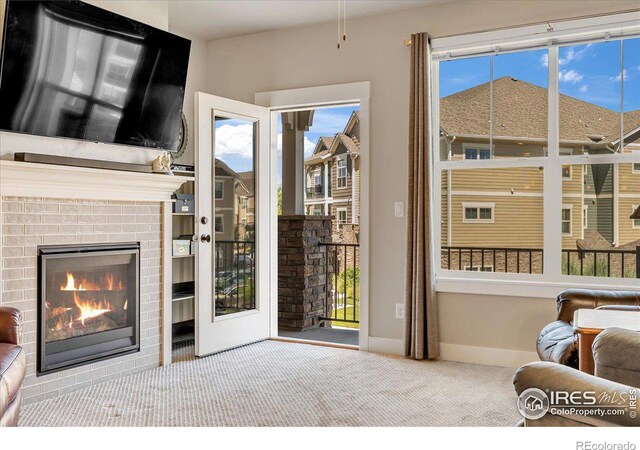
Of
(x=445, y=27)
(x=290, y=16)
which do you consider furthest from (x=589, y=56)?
(x=290, y=16)

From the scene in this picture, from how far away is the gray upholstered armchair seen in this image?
1286mm

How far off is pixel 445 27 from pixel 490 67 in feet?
1.45

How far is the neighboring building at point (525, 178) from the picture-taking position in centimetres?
387

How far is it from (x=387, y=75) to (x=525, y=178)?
1294 millimetres

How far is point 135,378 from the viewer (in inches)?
149

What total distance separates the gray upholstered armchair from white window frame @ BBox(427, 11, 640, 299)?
256 cm

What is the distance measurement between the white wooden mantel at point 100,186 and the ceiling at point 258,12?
1.40 m

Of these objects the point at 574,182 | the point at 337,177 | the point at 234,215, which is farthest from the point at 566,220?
the point at 337,177

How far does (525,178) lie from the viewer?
4.16m

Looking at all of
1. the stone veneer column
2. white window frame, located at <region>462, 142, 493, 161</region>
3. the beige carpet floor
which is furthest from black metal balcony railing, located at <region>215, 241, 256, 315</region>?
white window frame, located at <region>462, 142, 493, 161</region>

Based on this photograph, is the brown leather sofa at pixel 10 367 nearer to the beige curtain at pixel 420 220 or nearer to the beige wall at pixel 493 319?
the beige curtain at pixel 420 220

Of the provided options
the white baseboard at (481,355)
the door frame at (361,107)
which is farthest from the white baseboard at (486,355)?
the door frame at (361,107)

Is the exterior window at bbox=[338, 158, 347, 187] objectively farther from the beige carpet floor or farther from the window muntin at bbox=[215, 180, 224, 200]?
the beige carpet floor

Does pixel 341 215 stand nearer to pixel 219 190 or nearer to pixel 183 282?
pixel 183 282
